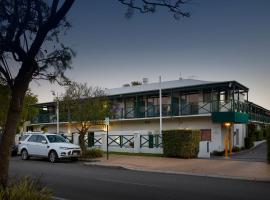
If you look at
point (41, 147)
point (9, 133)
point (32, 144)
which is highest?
point (9, 133)

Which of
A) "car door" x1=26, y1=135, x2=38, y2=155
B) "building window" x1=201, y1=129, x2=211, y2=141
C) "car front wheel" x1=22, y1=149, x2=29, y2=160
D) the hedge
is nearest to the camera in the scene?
the hedge

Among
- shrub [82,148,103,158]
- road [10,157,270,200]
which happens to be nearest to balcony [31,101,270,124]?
shrub [82,148,103,158]

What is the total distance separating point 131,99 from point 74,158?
18.6 metres

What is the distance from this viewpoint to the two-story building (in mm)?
34781

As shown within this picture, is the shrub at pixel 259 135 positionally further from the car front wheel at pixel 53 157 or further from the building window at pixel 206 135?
the car front wheel at pixel 53 157

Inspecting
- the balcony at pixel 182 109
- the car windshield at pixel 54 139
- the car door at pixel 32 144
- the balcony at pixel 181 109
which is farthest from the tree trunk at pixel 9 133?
the balcony at pixel 182 109

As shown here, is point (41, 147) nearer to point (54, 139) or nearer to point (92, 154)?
point (54, 139)

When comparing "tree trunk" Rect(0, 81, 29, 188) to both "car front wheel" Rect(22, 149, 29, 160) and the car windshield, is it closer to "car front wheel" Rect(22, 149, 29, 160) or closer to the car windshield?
the car windshield

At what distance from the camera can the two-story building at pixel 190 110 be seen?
34.8m

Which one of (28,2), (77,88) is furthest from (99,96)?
(28,2)

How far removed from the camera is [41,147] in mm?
26062

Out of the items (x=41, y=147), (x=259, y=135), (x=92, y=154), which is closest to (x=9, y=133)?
(x=41, y=147)

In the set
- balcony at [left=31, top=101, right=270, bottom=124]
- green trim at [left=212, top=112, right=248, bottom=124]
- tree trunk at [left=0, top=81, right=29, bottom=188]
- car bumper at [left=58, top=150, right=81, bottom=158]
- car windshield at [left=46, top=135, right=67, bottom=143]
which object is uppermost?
balcony at [left=31, top=101, right=270, bottom=124]

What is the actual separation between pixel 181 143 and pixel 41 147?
898 cm
